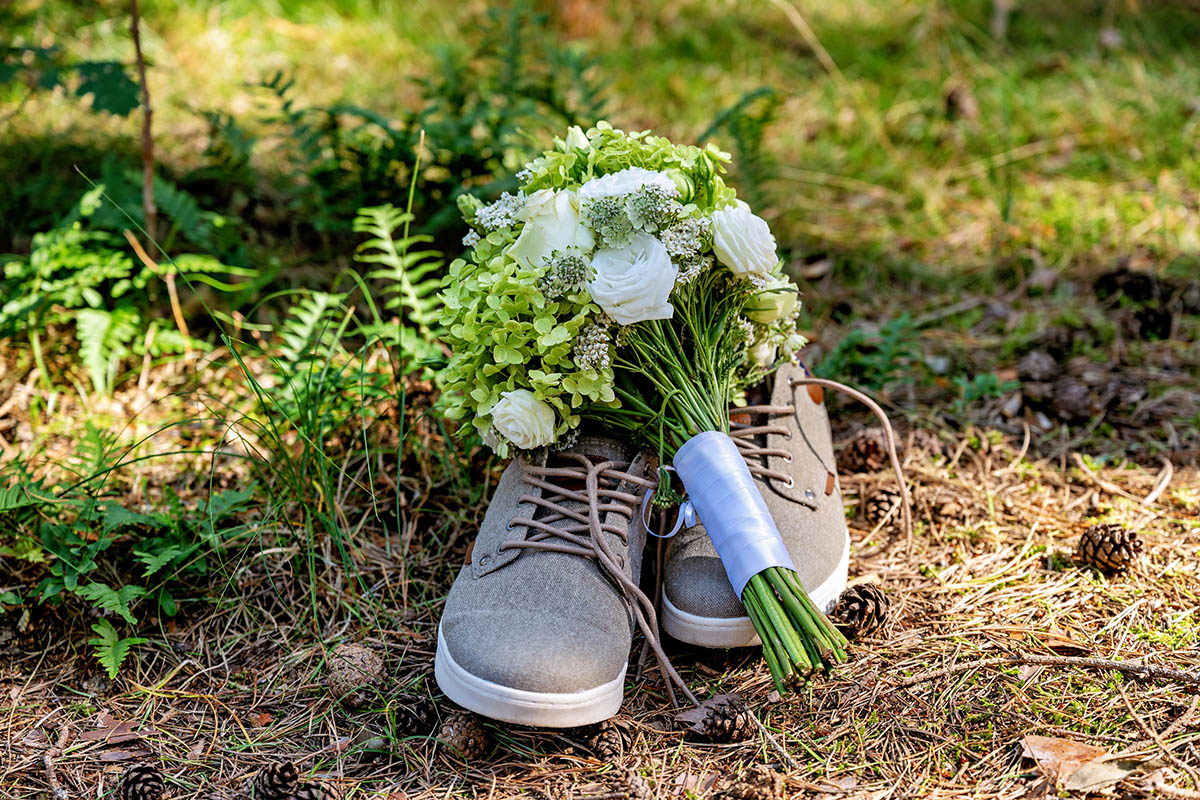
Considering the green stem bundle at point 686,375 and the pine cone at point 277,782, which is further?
the green stem bundle at point 686,375

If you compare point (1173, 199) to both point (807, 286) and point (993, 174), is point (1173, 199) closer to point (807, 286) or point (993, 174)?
Answer: point (993, 174)

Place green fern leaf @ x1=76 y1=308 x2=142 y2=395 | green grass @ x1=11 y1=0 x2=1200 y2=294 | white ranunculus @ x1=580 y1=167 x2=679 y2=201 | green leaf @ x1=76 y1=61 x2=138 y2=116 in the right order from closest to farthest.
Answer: white ranunculus @ x1=580 y1=167 x2=679 y2=201, green fern leaf @ x1=76 y1=308 x2=142 y2=395, green leaf @ x1=76 y1=61 x2=138 y2=116, green grass @ x1=11 y1=0 x2=1200 y2=294

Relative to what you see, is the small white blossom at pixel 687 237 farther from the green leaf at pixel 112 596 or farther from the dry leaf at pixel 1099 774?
the green leaf at pixel 112 596

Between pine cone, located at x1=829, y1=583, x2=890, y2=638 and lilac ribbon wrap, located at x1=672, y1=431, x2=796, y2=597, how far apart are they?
214 mm

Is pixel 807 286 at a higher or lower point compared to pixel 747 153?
lower

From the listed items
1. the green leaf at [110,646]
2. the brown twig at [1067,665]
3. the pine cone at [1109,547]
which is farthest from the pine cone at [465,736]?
the pine cone at [1109,547]

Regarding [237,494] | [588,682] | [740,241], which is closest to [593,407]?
[740,241]

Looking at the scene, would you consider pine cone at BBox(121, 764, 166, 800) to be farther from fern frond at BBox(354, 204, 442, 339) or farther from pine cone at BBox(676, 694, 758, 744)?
fern frond at BBox(354, 204, 442, 339)

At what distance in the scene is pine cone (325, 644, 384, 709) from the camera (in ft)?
6.42

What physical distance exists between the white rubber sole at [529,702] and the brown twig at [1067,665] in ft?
2.12

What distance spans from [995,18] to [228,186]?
4.13 meters

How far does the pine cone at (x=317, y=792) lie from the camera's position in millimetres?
1660

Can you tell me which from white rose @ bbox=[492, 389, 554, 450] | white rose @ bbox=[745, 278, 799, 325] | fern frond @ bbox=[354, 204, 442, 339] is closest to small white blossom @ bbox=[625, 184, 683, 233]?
white rose @ bbox=[745, 278, 799, 325]

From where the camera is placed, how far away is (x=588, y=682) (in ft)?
5.79
